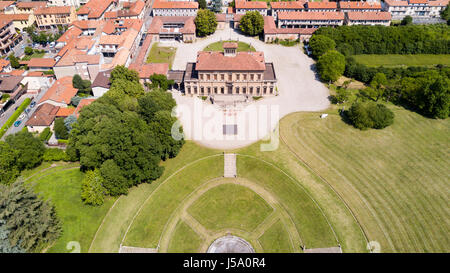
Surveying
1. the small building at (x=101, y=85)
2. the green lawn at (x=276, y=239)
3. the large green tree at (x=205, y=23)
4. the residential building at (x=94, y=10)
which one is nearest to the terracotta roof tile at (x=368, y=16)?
the large green tree at (x=205, y=23)

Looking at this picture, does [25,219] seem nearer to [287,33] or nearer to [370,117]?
[370,117]

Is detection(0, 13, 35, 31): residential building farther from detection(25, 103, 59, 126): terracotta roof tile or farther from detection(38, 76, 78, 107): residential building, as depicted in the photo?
detection(25, 103, 59, 126): terracotta roof tile

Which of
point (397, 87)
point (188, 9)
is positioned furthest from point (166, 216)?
point (188, 9)

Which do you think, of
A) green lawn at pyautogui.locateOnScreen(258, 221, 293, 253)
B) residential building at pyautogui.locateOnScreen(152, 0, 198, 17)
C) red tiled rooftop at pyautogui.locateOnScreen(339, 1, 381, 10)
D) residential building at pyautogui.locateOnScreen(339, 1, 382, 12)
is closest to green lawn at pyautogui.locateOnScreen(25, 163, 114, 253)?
green lawn at pyautogui.locateOnScreen(258, 221, 293, 253)

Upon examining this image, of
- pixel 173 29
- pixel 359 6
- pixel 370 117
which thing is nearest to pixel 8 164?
pixel 173 29
